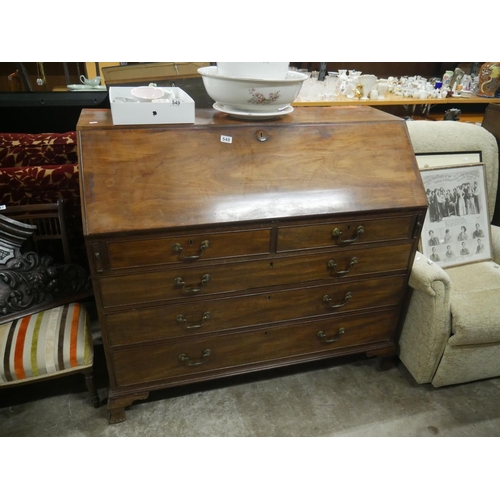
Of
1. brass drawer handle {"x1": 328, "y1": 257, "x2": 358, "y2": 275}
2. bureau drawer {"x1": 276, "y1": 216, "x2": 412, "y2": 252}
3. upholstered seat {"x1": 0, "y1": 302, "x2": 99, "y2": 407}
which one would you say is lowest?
upholstered seat {"x1": 0, "y1": 302, "x2": 99, "y2": 407}

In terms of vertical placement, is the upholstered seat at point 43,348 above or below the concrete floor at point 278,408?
above

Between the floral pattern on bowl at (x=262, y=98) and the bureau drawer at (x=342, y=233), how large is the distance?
18.6 inches

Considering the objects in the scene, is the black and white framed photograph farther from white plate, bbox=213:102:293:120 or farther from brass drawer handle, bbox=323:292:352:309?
white plate, bbox=213:102:293:120

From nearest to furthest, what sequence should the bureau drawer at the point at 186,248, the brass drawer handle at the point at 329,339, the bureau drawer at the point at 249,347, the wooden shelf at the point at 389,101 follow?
the bureau drawer at the point at 186,248, the bureau drawer at the point at 249,347, the brass drawer handle at the point at 329,339, the wooden shelf at the point at 389,101

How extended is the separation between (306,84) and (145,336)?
77.4 inches

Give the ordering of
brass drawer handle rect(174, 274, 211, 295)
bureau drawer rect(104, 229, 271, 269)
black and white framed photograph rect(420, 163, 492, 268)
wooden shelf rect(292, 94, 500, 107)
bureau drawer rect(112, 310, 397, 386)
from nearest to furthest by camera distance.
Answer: bureau drawer rect(104, 229, 271, 269) → brass drawer handle rect(174, 274, 211, 295) → bureau drawer rect(112, 310, 397, 386) → black and white framed photograph rect(420, 163, 492, 268) → wooden shelf rect(292, 94, 500, 107)

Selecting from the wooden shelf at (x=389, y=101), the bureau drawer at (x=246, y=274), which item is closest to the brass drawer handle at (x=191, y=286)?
the bureau drawer at (x=246, y=274)

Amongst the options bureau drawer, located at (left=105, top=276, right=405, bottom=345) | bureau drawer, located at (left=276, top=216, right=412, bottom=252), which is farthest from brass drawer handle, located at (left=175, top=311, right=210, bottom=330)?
bureau drawer, located at (left=276, top=216, right=412, bottom=252)

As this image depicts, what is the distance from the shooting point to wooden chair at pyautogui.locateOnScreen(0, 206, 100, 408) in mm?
1471

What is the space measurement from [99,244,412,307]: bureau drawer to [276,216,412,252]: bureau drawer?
0.05m

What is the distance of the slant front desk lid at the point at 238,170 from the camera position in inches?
51.0

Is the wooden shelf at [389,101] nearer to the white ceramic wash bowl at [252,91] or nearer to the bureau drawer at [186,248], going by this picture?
the white ceramic wash bowl at [252,91]

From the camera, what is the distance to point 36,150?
5.96 feet

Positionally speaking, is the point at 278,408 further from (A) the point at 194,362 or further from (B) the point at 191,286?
(B) the point at 191,286
